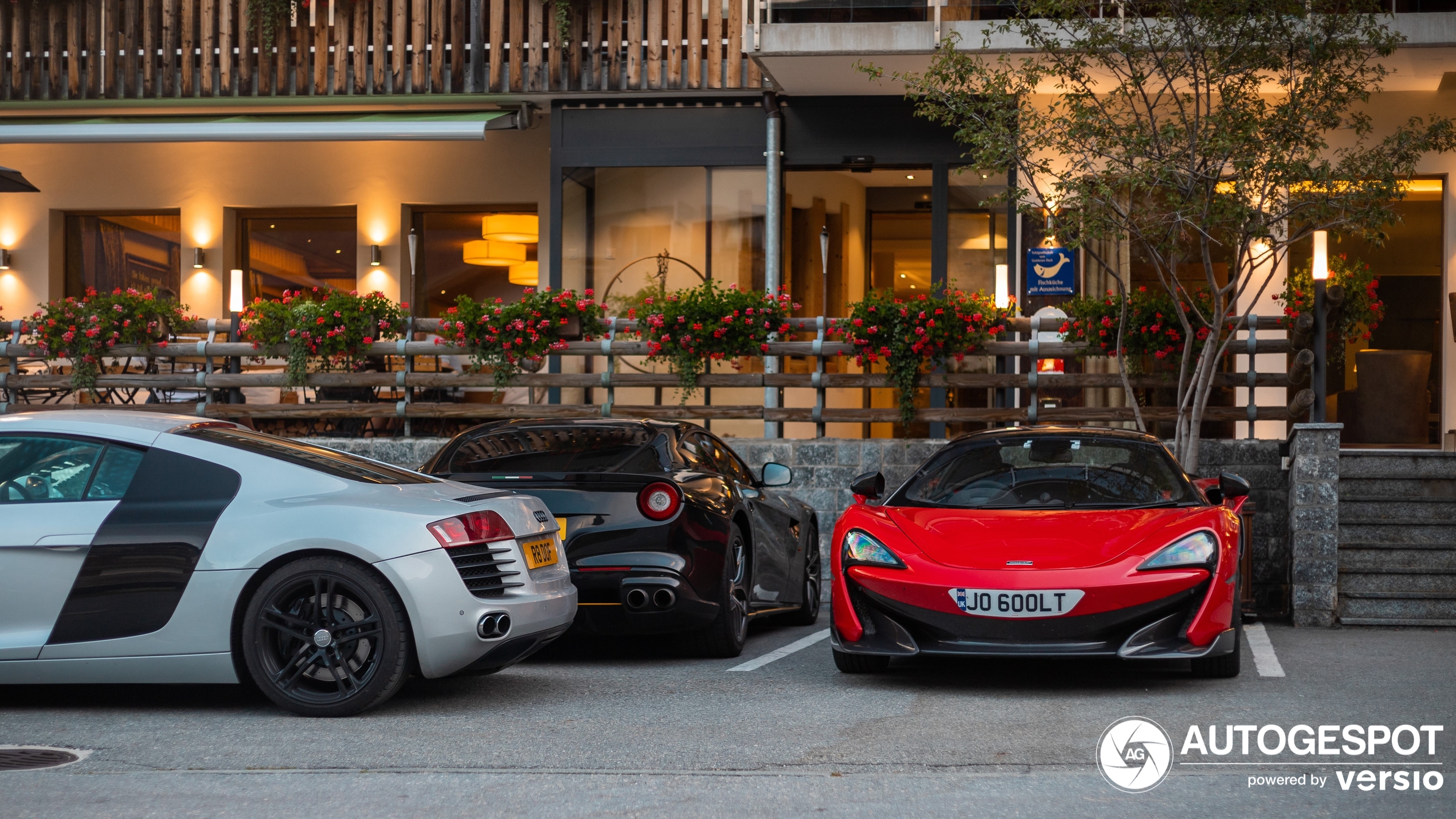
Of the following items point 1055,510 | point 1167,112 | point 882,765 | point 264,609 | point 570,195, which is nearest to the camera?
point 882,765

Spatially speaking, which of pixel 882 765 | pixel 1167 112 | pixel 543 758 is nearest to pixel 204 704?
pixel 543 758

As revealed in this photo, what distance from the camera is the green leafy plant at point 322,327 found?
40.6ft

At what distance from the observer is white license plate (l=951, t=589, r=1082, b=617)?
618cm

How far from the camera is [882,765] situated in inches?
191

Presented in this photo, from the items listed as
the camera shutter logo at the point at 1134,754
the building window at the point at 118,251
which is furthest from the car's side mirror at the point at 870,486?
the building window at the point at 118,251

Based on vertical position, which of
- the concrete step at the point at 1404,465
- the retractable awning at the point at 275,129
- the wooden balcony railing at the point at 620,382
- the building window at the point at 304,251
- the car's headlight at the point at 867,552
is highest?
the retractable awning at the point at 275,129

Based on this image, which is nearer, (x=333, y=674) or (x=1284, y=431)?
(x=333, y=674)

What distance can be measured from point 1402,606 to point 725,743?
641cm

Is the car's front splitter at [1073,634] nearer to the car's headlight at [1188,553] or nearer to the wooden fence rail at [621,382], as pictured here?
the car's headlight at [1188,553]

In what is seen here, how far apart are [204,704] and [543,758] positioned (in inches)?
75.2

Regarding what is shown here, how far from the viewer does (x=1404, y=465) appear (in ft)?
35.2

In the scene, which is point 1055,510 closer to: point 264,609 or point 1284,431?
point 264,609

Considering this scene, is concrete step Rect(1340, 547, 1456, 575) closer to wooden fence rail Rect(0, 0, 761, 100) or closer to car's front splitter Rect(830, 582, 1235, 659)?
car's front splitter Rect(830, 582, 1235, 659)

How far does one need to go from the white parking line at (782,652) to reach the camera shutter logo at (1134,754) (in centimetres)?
226
